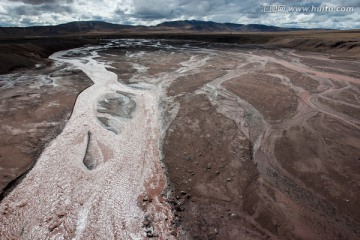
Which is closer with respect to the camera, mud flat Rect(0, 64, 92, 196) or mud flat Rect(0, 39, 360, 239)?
mud flat Rect(0, 39, 360, 239)

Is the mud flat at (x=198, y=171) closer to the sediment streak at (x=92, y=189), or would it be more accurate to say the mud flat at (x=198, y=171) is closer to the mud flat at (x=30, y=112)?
the sediment streak at (x=92, y=189)

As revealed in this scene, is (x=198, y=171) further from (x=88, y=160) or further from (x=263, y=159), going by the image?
(x=88, y=160)

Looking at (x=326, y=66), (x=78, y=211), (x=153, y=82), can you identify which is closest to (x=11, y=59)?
(x=153, y=82)

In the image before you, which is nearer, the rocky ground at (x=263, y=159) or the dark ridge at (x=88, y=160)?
the rocky ground at (x=263, y=159)

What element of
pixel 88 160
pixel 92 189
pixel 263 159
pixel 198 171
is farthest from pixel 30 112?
pixel 263 159

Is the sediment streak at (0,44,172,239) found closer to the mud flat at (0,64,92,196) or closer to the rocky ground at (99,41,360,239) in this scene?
the mud flat at (0,64,92,196)

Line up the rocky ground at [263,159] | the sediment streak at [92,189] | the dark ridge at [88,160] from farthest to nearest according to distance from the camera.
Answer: the dark ridge at [88,160] → the rocky ground at [263,159] → the sediment streak at [92,189]

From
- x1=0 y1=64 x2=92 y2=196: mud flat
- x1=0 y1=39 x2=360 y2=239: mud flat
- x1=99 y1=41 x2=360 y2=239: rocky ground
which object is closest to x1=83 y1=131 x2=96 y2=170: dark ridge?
x1=0 y1=39 x2=360 y2=239: mud flat

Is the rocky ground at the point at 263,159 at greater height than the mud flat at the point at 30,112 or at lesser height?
lesser

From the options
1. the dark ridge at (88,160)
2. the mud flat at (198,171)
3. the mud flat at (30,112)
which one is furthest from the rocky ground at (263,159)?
the mud flat at (30,112)
